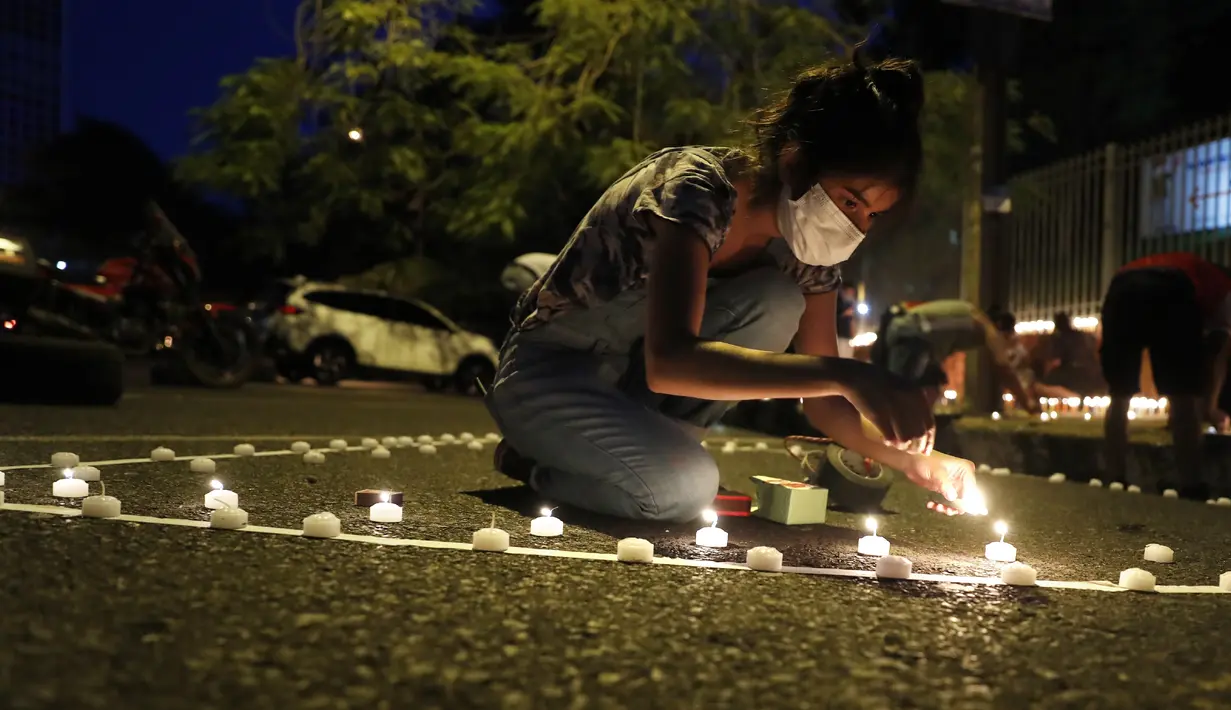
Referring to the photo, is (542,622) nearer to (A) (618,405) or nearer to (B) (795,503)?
(A) (618,405)

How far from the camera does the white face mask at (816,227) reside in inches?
104

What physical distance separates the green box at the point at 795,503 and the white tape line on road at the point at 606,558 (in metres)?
0.71

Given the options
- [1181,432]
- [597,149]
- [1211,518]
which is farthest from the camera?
[597,149]

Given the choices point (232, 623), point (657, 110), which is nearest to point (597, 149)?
point (657, 110)

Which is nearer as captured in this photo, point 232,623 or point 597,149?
point 232,623

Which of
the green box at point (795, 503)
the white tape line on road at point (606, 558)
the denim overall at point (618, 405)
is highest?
the denim overall at point (618, 405)

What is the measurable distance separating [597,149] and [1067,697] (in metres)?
10.8

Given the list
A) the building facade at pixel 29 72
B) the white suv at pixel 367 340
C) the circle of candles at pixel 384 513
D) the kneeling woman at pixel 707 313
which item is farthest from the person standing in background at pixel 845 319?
the building facade at pixel 29 72

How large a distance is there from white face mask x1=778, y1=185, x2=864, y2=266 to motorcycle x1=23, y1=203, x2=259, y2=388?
7674 millimetres

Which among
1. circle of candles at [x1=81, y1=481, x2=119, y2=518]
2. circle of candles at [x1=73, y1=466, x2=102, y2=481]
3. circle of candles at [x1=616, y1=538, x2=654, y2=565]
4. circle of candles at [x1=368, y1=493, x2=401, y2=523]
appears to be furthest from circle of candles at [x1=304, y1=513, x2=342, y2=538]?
circle of candles at [x1=73, y1=466, x2=102, y2=481]

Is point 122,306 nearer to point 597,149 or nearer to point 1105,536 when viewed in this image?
point 597,149

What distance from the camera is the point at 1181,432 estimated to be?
16.9 ft

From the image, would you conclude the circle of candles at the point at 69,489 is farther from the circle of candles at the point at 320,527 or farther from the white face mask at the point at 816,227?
the white face mask at the point at 816,227

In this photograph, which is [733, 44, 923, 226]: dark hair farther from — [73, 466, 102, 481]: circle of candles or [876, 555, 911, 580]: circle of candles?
[73, 466, 102, 481]: circle of candles
